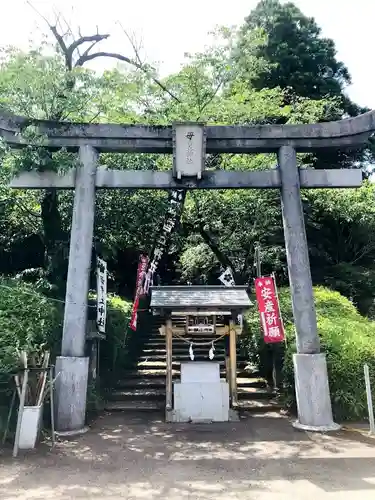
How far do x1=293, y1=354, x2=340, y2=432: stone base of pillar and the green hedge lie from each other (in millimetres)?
587

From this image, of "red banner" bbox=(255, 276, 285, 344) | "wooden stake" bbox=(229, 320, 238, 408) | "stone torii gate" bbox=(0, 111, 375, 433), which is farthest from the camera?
"wooden stake" bbox=(229, 320, 238, 408)

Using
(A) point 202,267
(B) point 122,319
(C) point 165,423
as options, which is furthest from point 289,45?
(C) point 165,423

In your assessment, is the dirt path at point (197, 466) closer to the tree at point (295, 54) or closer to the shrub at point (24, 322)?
the shrub at point (24, 322)

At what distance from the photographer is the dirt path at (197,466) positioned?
5.09 metres

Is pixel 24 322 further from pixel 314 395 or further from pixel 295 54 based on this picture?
pixel 295 54

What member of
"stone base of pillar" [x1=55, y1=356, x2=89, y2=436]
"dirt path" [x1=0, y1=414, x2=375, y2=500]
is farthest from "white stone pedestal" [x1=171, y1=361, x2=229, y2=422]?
"stone base of pillar" [x1=55, y1=356, x2=89, y2=436]

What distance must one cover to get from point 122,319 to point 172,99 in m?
7.36

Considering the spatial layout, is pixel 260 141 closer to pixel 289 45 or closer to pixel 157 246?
pixel 157 246

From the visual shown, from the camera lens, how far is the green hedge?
332 inches

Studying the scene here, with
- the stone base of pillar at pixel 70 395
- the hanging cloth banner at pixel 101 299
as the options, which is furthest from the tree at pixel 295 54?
the stone base of pillar at pixel 70 395

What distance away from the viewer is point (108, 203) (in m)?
11.8

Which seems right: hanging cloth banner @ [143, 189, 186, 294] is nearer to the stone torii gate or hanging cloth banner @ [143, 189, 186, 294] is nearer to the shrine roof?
the shrine roof

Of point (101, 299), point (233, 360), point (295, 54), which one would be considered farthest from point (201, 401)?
point (295, 54)

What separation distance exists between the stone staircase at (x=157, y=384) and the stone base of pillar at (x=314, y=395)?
2.07 meters
